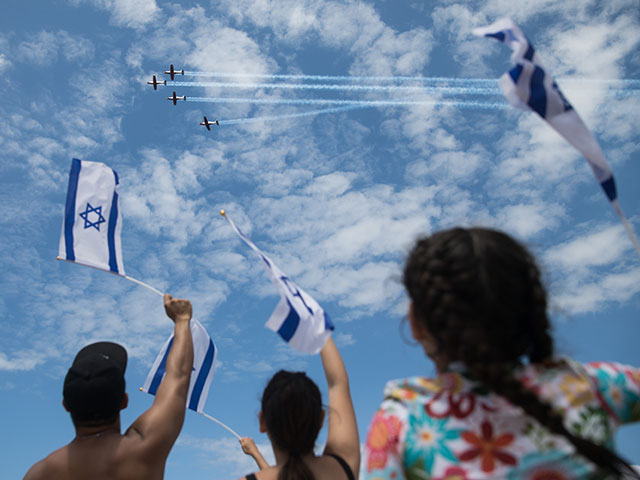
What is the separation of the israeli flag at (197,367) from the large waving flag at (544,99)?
5.99 metres

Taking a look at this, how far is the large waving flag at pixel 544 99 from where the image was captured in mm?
5293

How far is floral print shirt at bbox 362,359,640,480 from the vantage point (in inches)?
101

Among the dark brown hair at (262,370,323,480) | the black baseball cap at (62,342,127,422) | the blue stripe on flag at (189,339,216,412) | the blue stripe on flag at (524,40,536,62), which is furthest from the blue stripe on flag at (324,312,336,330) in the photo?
the blue stripe on flag at (189,339,216,412)

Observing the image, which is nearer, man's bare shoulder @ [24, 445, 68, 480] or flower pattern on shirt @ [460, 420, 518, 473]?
flower pattern on shirt @ [460, 420, 518, 473]

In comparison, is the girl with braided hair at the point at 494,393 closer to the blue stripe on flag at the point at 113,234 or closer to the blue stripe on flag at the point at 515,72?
the blue stripe on flag at the point at 515,72

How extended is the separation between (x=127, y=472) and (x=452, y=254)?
359cm

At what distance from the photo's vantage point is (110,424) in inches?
197

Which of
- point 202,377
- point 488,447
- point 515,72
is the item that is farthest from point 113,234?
point 488,447

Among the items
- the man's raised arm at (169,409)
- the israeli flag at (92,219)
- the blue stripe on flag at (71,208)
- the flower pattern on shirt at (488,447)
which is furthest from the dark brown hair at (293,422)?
the blue stripe on flag at (71,208)

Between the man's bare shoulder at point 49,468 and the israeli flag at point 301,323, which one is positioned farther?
the israeli flag at point 301,323

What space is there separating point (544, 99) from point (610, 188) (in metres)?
1.13

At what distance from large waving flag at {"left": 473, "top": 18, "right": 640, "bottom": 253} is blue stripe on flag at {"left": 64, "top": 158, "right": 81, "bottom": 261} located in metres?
6.79

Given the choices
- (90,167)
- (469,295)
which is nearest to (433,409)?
(469,295)

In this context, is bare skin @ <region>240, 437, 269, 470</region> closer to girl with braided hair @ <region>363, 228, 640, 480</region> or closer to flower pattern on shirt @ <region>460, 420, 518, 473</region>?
girl with braided hair @ <region>363, 228, 640, 480</region>
